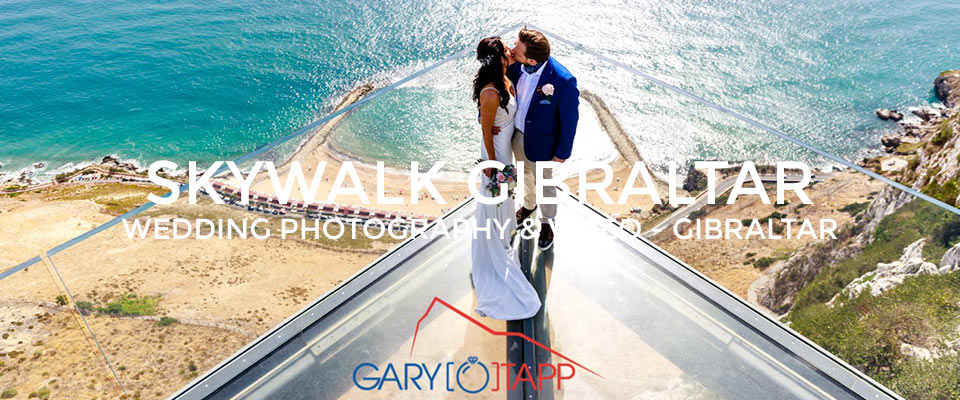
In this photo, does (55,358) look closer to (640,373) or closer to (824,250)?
(640,373)

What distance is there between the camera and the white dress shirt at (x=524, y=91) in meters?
2.54

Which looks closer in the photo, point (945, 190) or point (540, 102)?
point (540, 102)

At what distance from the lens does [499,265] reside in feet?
8.93

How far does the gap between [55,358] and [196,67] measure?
101 feet

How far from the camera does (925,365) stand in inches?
120

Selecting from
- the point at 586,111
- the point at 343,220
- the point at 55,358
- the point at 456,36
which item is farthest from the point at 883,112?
the point at 55,358

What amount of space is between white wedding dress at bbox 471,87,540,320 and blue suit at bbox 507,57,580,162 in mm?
110

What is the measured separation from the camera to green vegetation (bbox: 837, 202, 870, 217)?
4.31 metres

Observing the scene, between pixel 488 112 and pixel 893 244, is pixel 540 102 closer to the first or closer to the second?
pixel 488 112

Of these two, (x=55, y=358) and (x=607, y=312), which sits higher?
(x=607, y=312)

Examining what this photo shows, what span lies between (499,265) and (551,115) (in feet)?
2.82

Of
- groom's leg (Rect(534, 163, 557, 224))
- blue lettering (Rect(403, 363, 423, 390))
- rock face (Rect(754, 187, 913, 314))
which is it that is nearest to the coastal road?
rock face (Rect(754, 187, 913, 314))

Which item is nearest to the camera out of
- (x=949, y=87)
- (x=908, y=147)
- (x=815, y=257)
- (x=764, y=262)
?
(x=815, y=257)

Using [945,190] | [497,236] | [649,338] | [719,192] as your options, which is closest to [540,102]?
[497,236]
